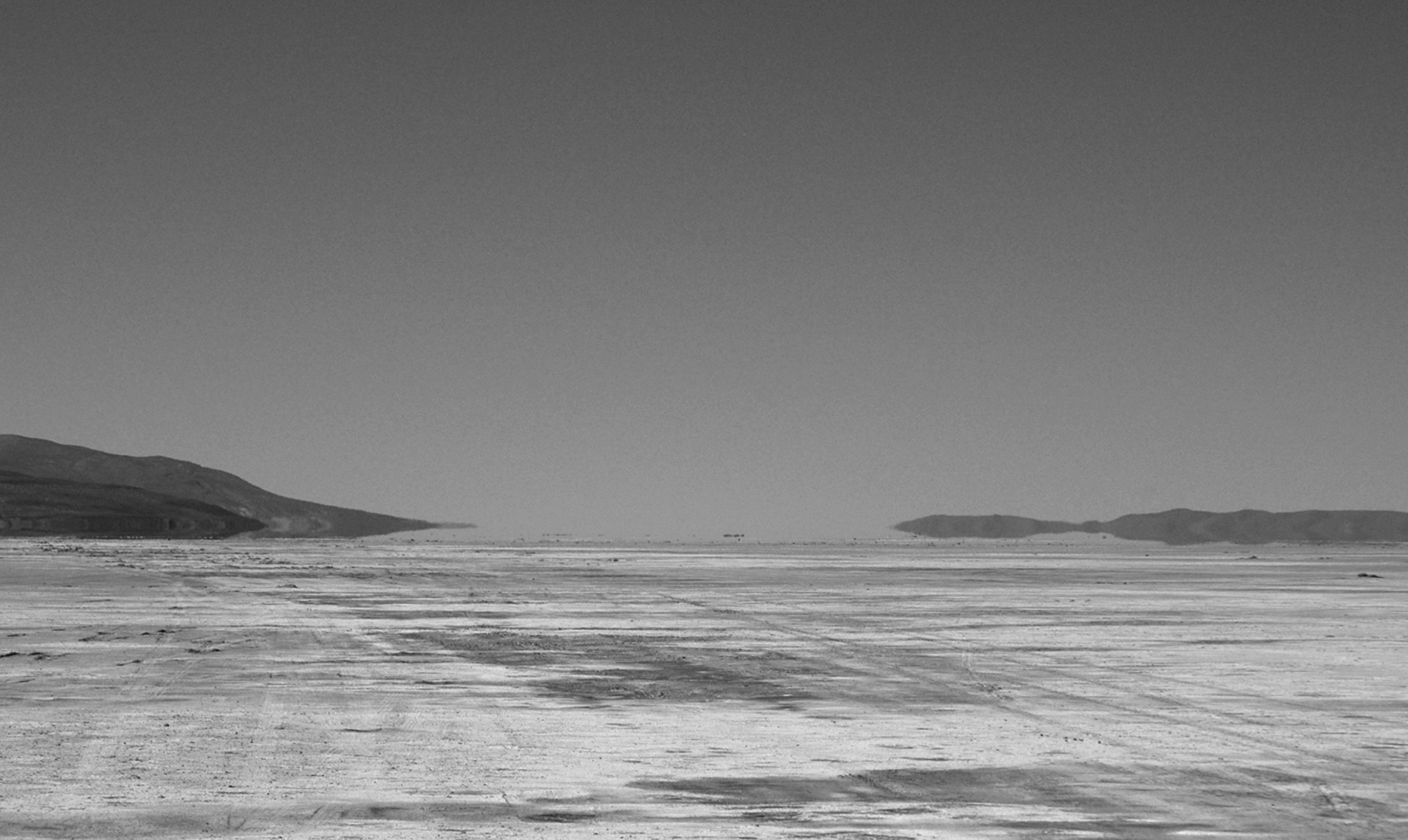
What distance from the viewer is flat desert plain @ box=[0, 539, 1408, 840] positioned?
11.9 metres

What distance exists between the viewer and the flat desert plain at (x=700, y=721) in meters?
11.9

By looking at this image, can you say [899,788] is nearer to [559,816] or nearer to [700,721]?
[559,816]

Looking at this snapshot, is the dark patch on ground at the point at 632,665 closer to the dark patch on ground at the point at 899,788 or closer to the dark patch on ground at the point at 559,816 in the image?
the dark patch on ground at the point at 899,788

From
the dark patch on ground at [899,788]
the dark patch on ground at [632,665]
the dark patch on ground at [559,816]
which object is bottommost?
the dark patch on ground at [559,816]

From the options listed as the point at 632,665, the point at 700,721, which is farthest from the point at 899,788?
the point at 632,665

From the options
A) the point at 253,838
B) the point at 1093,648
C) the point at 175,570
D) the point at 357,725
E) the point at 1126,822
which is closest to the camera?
the point at 253,838

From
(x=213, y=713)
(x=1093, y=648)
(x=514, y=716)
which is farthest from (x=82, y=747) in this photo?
(x=1093, y=648)

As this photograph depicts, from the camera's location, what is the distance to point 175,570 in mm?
65438

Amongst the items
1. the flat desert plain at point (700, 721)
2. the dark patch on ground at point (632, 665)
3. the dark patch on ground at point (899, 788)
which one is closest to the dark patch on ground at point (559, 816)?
the flat desert plain at point (700, 721)

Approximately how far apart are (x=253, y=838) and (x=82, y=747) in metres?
5.05

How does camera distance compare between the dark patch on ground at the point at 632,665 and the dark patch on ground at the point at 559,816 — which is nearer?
the dark patch on ground at the point at 559,816

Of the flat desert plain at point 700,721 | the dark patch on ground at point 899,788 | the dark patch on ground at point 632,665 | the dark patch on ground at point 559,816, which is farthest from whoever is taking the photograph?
the dark patch on ground at point 632,665

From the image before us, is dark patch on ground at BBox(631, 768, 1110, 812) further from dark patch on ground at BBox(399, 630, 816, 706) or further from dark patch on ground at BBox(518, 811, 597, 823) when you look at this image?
dark patch on ground at BBox(399, 630, 816, 706)

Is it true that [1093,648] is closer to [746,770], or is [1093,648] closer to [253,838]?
[746,770]
